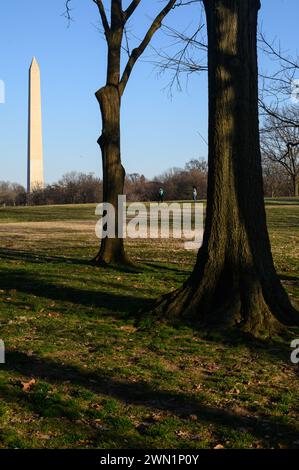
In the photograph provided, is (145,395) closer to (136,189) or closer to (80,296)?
(80,296)

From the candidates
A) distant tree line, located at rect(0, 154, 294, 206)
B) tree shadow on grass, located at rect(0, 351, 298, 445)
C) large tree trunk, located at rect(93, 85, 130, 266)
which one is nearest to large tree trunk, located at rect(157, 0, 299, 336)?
tree shadow on grass, located at rect(0, 351, 298, 445)

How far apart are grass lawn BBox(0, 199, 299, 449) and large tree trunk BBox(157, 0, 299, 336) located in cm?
68

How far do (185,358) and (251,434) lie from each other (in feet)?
7.11

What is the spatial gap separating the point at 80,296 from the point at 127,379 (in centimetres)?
455

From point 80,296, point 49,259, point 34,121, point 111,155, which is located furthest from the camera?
point 34,121

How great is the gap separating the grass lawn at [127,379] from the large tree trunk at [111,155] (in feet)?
11.7

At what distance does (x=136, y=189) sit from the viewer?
265 ft

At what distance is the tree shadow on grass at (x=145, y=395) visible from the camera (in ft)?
15.7

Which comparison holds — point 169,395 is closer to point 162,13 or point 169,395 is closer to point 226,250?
point 226,250

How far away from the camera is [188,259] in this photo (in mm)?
16672

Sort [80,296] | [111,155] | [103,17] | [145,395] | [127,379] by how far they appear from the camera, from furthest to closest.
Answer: [103,17]
[111,155]
[80,296]
[127,379]
[145,395]

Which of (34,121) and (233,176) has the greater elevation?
(34,121)

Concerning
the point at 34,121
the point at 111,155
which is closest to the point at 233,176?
the point at 111,155

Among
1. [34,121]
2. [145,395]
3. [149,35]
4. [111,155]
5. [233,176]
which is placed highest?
[34,121]
